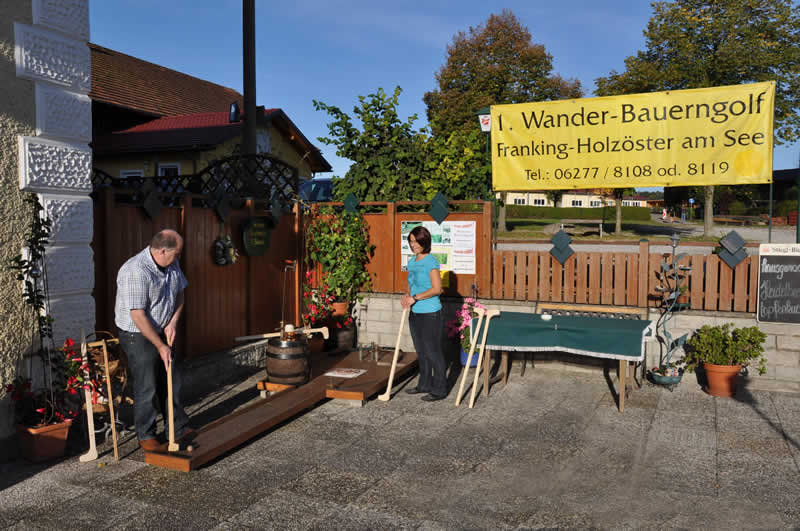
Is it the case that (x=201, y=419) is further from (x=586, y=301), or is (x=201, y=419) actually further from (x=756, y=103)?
(x=756, y=103)

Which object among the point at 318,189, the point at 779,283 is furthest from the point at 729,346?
the point at 318,189

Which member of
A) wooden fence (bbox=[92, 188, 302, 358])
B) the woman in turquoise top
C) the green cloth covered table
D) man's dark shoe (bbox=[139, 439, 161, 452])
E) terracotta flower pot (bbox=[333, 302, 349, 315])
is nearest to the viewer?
man's dark shoe (bbox=[139, 439, 161, 452])

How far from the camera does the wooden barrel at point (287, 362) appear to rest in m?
6.54

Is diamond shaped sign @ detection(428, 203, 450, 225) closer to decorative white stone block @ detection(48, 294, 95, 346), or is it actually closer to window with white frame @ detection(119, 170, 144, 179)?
decorative white stone block @ detection(48, 294, 95, 346)

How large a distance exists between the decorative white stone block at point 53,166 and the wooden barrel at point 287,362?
2.34m

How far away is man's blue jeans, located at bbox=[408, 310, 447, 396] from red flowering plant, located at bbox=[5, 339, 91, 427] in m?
3.15

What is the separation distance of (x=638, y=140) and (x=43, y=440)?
6983mm

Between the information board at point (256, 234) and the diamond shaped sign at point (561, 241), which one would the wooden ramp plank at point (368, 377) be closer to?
the information board at point (256, 234)

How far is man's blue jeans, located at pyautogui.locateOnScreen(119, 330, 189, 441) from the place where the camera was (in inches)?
194

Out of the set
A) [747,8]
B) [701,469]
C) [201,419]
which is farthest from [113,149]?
[747,8]

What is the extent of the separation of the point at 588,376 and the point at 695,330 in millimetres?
1348

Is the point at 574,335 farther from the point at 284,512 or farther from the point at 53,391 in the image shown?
the point at 53,391

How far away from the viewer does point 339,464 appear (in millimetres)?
5055

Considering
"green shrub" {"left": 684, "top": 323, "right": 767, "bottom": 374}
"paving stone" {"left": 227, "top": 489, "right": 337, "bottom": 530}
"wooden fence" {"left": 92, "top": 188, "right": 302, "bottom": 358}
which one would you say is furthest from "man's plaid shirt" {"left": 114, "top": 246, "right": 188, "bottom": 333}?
"green shrub" {"left": 684, "top": 323, "right": 767, "bottom": 374}
